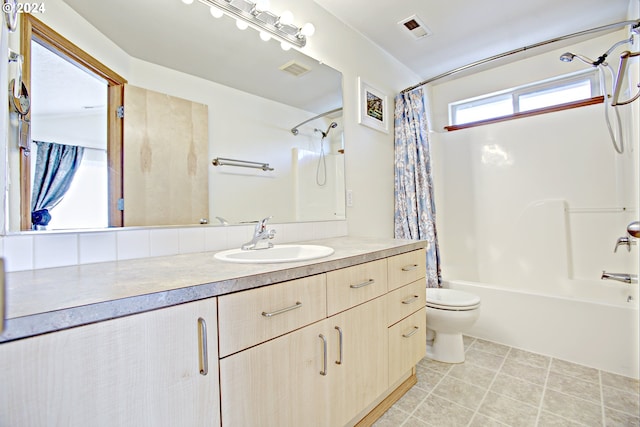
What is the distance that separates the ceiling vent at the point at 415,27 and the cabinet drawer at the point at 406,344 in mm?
1952

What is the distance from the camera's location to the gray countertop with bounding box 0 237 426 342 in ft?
1.76

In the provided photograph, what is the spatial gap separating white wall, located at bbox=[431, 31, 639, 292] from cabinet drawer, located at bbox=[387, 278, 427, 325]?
4.79ft

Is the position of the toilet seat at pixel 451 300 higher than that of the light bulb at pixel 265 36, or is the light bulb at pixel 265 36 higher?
the light bulb at pixel 265 36

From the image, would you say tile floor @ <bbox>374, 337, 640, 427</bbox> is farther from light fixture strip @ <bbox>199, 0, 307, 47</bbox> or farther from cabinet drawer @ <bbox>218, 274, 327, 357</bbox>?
light fixture strip @ <bbox>199, 0, 307, 47</bbox>

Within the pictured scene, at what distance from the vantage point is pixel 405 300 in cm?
148

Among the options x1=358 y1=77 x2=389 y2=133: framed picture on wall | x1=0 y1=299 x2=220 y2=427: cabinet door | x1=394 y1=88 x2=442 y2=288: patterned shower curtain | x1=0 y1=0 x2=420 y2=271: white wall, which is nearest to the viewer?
x1=0 y1=299 x2=220 y2=427: cabinet door

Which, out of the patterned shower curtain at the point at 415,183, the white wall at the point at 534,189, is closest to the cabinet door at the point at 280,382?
the patterned shower curtain at the point at 415,183

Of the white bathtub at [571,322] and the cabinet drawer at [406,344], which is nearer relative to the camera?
the cabinet drawer at [406,344]

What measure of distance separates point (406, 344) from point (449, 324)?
21.6 inches

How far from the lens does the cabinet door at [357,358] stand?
108 cm

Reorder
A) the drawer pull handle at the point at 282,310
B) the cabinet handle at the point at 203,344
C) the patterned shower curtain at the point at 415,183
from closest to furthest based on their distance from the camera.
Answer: the cabinet handle at the point at 203,344, the drawer pull handle at the point at 282,310, the patterned shower curtain at the point at 415,183

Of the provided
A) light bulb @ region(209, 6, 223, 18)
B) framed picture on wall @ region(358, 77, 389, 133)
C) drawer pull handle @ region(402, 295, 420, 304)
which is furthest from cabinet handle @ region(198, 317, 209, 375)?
framed picture on wall @ region(358, 77, 389, 133)

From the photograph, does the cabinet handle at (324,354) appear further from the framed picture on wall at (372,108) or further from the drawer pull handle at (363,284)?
the framed picture on wall at (372,108)

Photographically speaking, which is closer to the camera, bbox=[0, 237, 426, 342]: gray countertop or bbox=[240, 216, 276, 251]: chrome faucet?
bbox=[0, 237, 426, 342]: gray countertop
